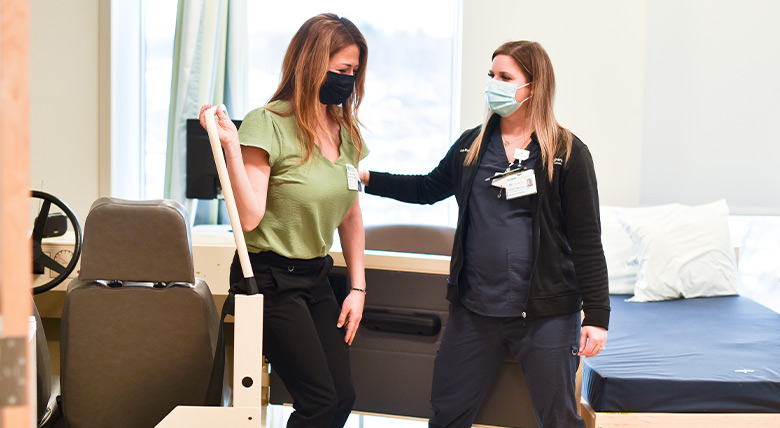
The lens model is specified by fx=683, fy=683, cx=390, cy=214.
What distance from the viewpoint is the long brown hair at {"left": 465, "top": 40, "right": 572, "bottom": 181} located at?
193cm

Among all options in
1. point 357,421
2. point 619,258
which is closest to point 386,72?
point 619,258

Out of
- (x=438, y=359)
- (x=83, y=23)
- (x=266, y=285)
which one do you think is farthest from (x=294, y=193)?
(x=83, y=23)

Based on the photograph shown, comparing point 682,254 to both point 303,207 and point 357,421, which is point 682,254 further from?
point 303,207

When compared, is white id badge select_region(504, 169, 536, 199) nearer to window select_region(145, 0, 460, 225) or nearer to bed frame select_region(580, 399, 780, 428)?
bed frame select_region(580, 399, 780, 428)

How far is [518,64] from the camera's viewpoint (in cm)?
199

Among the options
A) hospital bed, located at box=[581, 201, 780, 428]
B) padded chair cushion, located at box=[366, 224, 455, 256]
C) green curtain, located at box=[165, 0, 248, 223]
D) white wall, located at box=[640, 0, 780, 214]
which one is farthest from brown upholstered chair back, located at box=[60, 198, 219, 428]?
white wall, located at box=[640, 0, 780, 214]

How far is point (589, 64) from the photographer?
12.9 feet

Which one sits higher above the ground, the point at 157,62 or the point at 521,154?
the point at 157,62

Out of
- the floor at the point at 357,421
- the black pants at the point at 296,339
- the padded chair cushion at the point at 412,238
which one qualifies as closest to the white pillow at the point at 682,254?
the padded chair cushion at the point at 412,238

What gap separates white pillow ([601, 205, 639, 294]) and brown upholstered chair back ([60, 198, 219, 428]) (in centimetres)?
228

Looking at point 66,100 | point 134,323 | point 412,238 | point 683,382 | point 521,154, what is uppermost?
point 66,100

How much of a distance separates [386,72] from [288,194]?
2686mm

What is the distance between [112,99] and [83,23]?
451mm

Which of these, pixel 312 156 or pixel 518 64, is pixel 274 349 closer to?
pixel 312 156
